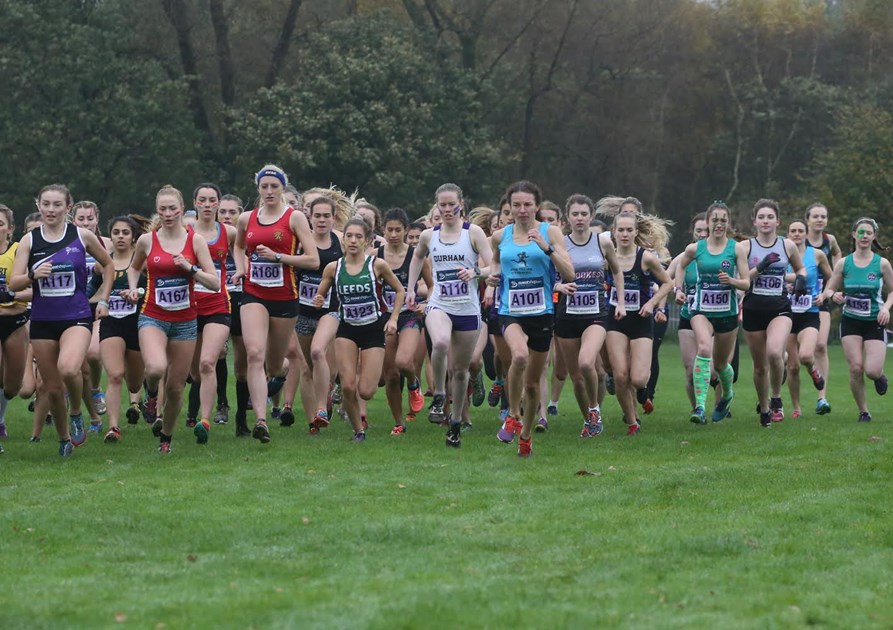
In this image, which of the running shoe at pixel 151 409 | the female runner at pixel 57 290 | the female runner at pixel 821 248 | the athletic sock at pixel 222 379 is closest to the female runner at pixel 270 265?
the female runner at pixel 57 290

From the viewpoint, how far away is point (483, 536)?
29.3 ft

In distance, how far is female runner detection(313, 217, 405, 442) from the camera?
45.7ft

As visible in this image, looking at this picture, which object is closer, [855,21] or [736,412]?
[736,412]

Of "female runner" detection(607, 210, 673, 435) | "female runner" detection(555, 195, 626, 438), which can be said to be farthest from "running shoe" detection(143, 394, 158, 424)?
"female runner" detection(607, 210, 673, 435)

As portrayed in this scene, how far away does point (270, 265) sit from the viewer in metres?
→ 13.3

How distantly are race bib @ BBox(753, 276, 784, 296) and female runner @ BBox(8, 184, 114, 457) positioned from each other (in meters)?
6.45

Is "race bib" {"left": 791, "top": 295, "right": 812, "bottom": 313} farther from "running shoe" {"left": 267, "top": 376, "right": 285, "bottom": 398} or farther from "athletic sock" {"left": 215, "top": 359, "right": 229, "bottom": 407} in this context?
"athletic sock" {"left": 215, "top": 359, "right": 229, "bottom": 407}

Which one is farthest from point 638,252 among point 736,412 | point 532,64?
point 532,64

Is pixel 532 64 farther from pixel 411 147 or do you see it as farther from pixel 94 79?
pixel 94 79

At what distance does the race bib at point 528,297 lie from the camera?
12570 millimetres

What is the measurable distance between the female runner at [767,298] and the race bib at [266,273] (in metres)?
4.76

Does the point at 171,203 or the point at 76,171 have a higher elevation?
the point at 76,171

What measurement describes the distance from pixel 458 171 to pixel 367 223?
106 feet

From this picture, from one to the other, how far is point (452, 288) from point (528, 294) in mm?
978
